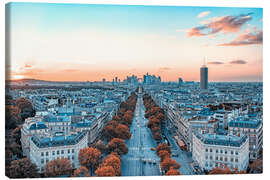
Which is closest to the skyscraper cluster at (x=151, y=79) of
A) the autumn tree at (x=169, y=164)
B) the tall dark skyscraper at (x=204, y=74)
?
the tall dark skyscraper at (x=204, y=74)

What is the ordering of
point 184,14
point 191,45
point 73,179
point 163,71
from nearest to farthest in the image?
point 73,179
point 184,14
point 191,45
point 163,71

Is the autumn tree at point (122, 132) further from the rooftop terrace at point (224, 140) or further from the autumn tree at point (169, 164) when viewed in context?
the rooftop terrace at point (224, 140)

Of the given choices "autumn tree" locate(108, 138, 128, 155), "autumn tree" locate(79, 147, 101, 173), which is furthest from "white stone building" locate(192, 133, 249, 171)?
"autumn tree" locate(79, 147, 101, 173)

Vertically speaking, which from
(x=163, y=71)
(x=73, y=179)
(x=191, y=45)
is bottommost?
(x=73, y=179)

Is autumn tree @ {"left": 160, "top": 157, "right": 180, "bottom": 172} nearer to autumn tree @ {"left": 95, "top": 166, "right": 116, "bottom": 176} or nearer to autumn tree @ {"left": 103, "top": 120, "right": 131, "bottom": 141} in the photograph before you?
autumn tree @ {"left": 95, "top": 166, "right": 116, "bottom": 176}
